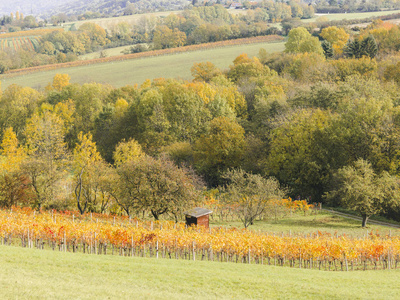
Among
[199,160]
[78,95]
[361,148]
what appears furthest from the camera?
[78,95]

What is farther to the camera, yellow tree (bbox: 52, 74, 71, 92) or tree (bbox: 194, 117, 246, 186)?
yellow tree (bbox: 52, 74, 71, 92)

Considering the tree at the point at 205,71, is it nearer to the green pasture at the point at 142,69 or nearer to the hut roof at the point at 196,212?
the green pasture at the point at 142,69

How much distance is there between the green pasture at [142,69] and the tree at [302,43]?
42.1 ft

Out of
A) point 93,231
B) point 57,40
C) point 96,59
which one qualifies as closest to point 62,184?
point 93,231

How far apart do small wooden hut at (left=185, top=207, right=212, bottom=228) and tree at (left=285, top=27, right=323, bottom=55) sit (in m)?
61.8

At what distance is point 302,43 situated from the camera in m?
91.7

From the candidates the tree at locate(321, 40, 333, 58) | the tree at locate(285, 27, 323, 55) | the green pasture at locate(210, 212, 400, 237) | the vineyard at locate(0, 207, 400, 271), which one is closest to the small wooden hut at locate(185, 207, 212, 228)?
the vineyard at locate(0, 207, 400, 271)

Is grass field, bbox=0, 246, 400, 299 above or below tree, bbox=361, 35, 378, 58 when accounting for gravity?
below

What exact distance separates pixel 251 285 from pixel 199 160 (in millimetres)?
39323

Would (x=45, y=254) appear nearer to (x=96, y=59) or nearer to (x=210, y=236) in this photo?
(x=210, y=236)

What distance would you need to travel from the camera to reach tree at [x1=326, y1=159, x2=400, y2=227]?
37.4 m

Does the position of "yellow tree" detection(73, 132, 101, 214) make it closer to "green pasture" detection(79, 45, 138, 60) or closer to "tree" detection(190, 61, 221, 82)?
"tree" detection(190, 61, 221, 82)

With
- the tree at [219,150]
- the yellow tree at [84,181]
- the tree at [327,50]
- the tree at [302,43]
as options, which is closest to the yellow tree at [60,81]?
the tree at [302,43]

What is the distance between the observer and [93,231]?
30453mm
